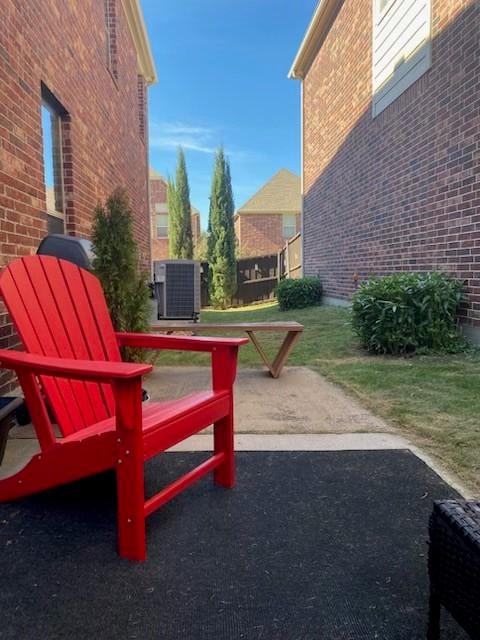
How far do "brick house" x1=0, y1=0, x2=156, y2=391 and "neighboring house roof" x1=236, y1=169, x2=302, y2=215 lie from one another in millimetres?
14037

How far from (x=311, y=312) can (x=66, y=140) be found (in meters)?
5.73

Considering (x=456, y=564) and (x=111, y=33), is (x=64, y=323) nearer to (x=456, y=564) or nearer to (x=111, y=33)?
(x=456, y=564)

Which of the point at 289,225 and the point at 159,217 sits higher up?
the point at 159,217

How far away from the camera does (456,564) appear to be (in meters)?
0.93

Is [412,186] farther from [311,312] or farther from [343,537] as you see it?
[343,537]

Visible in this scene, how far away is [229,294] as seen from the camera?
48.8ft

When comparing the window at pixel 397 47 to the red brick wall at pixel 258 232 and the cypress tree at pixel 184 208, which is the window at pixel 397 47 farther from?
the red brick wall at pixel 258 232

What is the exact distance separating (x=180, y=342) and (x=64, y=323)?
1.84 feet

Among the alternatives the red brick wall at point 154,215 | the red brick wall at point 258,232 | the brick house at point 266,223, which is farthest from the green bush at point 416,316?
the red brick wall at point 154,215

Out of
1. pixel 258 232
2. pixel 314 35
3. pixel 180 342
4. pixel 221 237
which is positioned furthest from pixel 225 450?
pixel 258 232

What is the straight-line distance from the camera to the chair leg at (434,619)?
3.42 feet

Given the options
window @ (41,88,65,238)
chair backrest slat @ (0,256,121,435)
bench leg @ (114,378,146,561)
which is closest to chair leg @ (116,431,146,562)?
bench leg @ (114,378,146,561)

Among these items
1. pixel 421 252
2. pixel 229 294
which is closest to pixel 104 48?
pixel 421 252

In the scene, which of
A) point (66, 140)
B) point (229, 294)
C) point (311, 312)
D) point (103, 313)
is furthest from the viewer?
point (229, 294)
